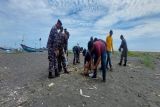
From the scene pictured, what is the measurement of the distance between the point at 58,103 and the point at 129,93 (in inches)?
116

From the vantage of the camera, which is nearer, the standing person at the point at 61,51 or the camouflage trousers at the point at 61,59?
the standing person at the point at 61,51

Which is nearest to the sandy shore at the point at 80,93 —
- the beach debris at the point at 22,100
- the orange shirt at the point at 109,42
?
the beach debris at the point at 22,100

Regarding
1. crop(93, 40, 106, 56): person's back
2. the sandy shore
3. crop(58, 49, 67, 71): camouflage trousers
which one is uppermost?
crop(93, 40, 106, 56): person's back

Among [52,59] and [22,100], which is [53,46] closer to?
[52,59]

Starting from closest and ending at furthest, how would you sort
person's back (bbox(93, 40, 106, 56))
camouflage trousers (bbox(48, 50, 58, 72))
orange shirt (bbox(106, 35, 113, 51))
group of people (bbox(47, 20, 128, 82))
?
person's back (bbox(93, 40, 106, 56)), group of people (bbox(47, 20, 128, 82)), camouflage trousers (bbox(48, 50, 58, 72)), orange shirt (bbox(106, 35, 113, 51))

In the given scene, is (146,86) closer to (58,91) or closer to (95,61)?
(95,61)

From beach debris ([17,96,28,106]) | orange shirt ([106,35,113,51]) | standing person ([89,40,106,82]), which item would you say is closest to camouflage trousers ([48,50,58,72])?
standing person ([89,40,106,82])

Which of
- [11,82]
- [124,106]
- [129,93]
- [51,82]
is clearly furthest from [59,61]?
[124,106]

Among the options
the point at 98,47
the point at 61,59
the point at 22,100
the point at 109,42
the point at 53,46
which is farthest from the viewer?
the point at 109,42

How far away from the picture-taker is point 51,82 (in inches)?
493

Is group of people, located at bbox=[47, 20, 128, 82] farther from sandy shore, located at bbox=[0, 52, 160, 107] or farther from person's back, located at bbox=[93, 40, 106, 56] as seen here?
sandy shore, located at bbox=[0, 52, 160, 107]

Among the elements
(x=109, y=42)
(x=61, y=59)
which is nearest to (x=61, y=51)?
(x=61, y=59)

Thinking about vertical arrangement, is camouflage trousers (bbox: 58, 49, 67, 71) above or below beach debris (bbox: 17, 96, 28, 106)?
above

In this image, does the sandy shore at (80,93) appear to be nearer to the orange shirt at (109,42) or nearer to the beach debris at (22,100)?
the beach debris at (22,100)
